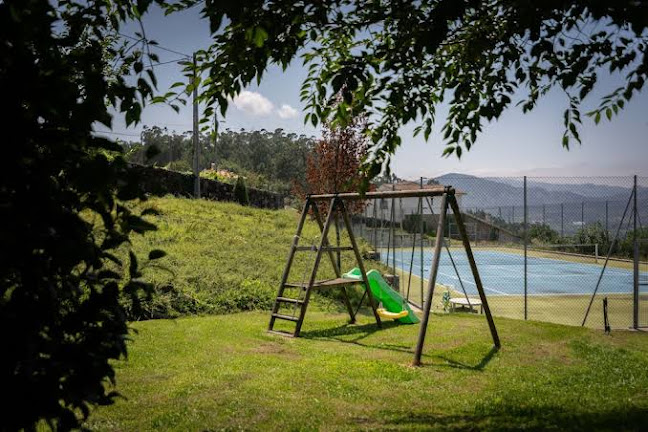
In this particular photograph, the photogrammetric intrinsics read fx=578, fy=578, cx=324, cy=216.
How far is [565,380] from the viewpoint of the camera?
20.6 feet

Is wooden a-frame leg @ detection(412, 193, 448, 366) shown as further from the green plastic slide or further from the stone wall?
the stone wall

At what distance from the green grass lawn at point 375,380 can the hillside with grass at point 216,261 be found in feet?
3.63

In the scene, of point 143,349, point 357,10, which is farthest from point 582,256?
point 357,10

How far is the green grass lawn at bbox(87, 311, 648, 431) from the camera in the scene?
186 inches

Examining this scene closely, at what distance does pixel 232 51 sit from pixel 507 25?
2261 mm

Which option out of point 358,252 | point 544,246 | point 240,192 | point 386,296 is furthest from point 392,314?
point 240,192

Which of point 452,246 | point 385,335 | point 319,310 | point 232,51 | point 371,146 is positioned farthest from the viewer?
point 452,246

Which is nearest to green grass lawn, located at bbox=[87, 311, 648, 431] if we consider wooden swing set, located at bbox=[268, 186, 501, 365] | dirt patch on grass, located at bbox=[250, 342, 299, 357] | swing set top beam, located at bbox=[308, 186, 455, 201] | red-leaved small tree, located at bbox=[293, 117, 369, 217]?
dirt patch on grass, located at bbox=[250, 342, 299, 357]

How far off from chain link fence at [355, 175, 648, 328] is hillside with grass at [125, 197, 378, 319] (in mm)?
2822

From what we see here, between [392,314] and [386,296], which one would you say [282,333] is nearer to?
[392,314]

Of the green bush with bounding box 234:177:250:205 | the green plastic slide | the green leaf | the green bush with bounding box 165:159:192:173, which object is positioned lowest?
the green plastic slide

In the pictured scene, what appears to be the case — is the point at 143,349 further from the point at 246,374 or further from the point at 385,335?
the point at 385,335

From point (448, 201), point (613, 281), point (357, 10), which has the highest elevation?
point (357, 10)

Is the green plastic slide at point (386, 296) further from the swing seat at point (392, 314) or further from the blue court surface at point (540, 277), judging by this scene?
the blue court surface at point (540, 277)
